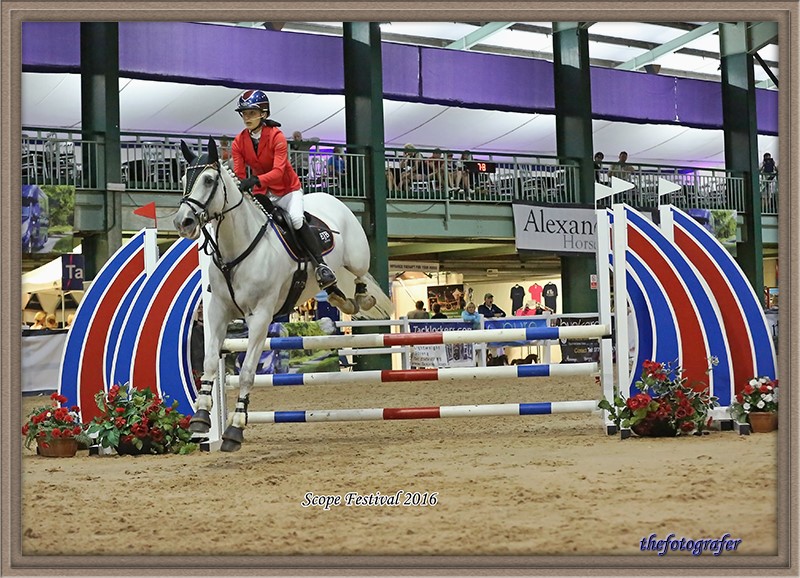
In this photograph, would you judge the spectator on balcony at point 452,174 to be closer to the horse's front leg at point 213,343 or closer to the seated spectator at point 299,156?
the seated spectator at point 299,156

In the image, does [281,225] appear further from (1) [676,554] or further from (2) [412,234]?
(2) [412,234]

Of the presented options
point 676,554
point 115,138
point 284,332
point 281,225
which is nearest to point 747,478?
point 676,554

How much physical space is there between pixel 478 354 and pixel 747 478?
966cm

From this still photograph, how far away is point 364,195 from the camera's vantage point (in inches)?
556

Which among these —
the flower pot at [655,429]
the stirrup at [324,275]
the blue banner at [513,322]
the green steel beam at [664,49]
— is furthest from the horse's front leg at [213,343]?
the green steel beam at [664,49]

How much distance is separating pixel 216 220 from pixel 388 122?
35.8 feet

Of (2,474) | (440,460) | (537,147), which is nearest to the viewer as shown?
(2,474)

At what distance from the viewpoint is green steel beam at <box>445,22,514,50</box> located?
1511 centimetres

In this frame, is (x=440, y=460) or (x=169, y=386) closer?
(x=440, y=460)

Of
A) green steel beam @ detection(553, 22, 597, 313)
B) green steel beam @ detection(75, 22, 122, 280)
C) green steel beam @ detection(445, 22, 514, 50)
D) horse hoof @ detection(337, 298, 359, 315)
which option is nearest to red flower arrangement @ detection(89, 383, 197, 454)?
horse hoof @ detection(337, 298, 359, 315)

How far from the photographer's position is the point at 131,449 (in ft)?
18.4

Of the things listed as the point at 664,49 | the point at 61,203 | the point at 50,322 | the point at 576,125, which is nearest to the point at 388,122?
the point at 576,125

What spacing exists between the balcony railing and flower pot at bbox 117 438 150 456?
232 inches

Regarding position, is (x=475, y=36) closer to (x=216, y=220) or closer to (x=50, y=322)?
(x=50, y=322)
